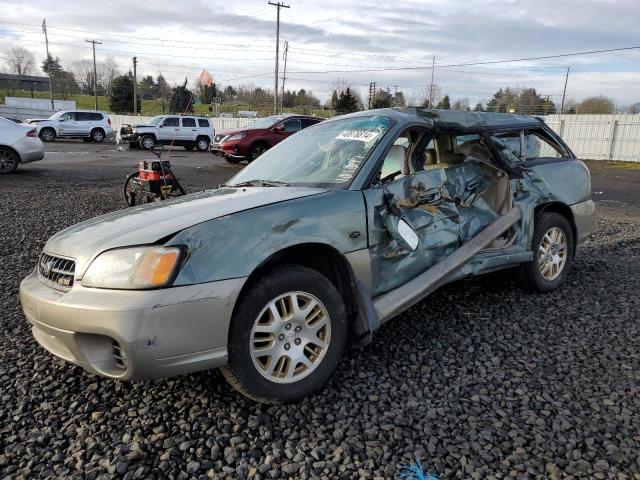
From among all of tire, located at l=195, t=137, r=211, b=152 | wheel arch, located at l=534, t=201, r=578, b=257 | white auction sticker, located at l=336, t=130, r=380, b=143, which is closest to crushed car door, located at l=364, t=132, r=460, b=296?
white auction sticker, located at l=336, t=130, r=380, b=143

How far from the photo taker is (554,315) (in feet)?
13.4

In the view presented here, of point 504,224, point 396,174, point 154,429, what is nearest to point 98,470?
point 154,429

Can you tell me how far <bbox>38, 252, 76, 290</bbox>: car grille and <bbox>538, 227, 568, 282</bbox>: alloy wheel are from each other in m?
3.71

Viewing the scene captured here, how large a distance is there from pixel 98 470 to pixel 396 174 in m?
2.48

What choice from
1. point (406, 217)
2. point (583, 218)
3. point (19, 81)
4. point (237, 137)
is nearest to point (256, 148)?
point (237, 137)

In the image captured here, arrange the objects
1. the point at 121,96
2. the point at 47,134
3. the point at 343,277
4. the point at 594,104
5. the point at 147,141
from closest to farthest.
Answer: the point at 343,277, the point at 147,141, the point at 47,134, the point at 594,104, the point at 121,96

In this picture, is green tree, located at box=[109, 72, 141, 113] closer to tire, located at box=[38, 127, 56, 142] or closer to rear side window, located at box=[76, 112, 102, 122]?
rear side window, located at box=[76, 112, 102, 122]

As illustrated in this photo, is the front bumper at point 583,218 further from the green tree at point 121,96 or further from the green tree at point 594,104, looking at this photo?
the green tree at point 121,96

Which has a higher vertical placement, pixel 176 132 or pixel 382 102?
pixel 382 102

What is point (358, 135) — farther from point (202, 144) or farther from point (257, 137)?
point (202, 144)

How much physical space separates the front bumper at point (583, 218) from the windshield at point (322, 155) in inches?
90.8

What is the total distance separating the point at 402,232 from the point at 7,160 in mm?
13108

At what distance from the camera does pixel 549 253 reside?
4.57 meters

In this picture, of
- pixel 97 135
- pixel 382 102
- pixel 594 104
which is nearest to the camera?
Result: pixel 382 102
